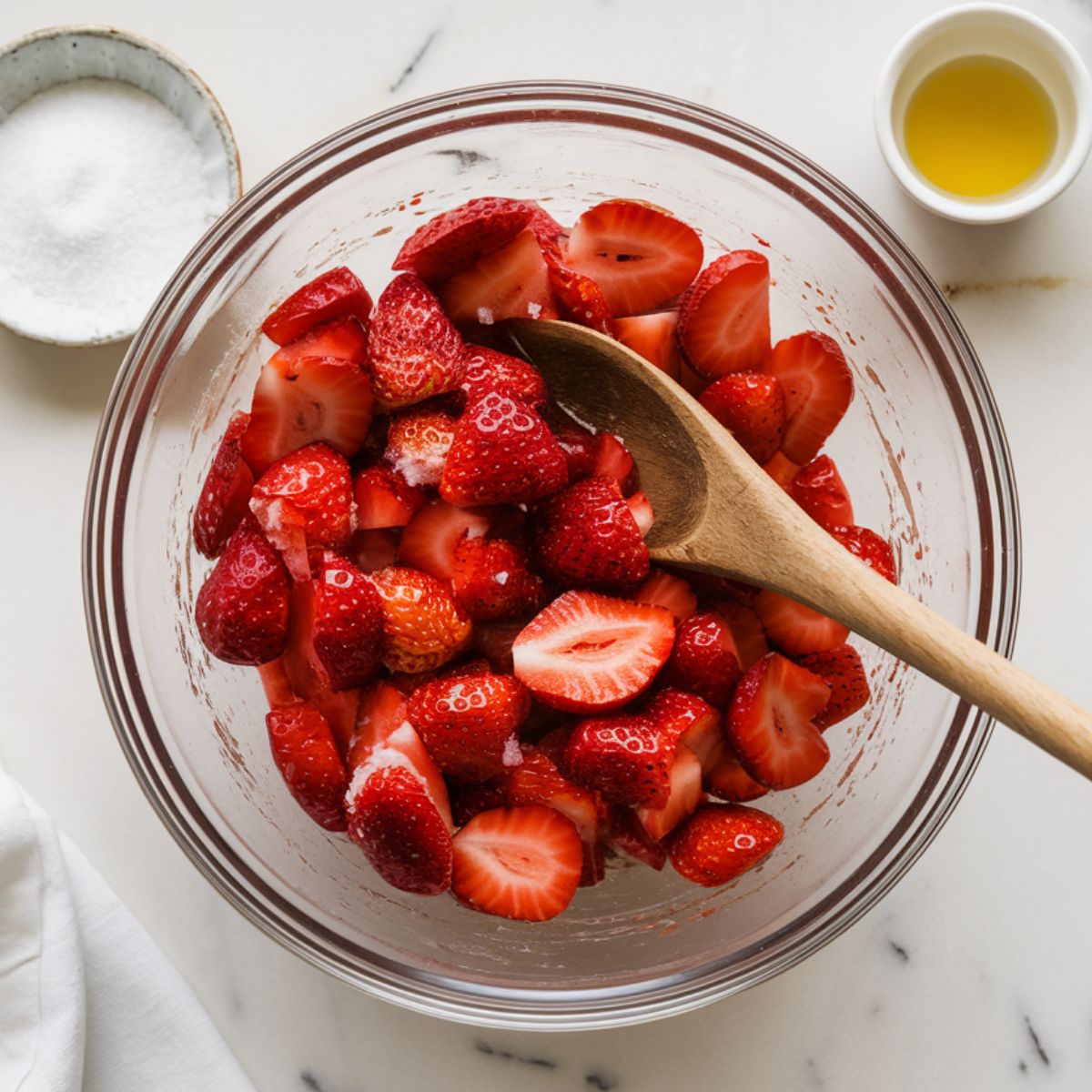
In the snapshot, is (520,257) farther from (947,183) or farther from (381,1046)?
(381,1046)

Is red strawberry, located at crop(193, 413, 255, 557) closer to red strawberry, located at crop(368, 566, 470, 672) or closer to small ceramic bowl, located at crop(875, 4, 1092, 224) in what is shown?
red strawberry, located at crop(368, 566, 470, 672)

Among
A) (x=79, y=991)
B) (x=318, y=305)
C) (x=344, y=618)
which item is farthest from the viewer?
(x=79, y=991)

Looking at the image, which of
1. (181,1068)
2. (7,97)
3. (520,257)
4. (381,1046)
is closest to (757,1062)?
(381,1046)

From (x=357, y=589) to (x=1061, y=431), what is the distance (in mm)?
971

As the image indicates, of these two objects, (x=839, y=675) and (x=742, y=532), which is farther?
(x=839, y=675)

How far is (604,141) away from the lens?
1.57 metres

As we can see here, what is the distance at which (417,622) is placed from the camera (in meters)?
1.39

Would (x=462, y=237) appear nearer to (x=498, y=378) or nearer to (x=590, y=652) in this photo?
(x=498, y=378)

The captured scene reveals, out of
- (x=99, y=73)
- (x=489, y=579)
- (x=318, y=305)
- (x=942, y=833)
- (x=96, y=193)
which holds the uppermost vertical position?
(x=99, y=73)

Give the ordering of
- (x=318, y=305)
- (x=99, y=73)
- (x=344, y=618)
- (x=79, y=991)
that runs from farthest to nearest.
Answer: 1. (x=99, y=73)
2. (x=79, y=991)
3. (x=318, y=305)
4. (x=344, y=618)

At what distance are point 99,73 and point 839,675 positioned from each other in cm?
128

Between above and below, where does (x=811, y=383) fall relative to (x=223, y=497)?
above

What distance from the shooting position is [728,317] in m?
1.49

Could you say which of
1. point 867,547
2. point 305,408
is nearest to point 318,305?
point 305,408
